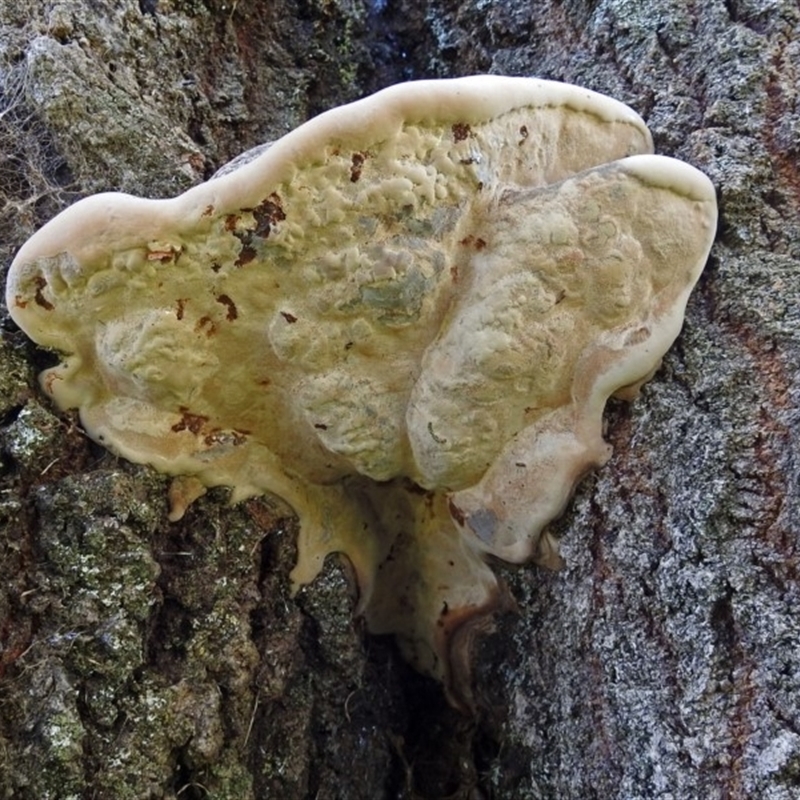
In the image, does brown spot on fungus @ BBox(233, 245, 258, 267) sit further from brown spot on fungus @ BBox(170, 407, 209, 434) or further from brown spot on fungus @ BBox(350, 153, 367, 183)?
brown spot on fungus @ BBox(170, 407, 209, 434)

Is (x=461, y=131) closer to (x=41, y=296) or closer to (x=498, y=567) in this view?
(x=41, y=296)

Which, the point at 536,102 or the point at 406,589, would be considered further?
the point at 406,589

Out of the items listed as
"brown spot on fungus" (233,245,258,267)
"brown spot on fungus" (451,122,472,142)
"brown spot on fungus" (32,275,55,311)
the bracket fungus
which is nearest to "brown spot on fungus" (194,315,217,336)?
the bracket fungus

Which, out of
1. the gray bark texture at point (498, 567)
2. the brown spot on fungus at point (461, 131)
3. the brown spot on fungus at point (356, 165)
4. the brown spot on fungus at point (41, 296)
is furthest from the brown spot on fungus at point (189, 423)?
the brown spot on fungus at point (461, 131)

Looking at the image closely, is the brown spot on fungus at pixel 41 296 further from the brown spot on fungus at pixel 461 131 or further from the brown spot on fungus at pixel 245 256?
the brown spot on fungus at pixel 461 131

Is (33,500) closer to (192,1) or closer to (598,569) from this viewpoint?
(598,569)

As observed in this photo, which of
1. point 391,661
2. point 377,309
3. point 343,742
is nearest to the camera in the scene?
point 377,309

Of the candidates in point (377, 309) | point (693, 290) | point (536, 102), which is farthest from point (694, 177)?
point (377, 309)
